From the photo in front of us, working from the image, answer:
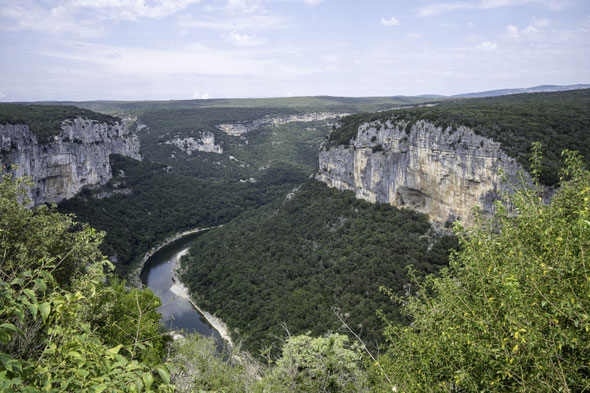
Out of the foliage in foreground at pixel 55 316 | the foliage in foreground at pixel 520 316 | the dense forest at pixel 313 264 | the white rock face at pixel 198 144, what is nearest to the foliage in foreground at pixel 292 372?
the foliage in foreground at pixel 55 316

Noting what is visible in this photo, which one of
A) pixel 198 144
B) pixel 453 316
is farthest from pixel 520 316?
pixel 198 144

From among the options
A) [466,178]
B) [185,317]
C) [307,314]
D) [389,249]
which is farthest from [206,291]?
[466,178]

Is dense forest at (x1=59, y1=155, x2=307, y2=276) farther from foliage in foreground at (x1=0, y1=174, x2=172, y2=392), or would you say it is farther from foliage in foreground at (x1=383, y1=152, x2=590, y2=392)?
foliage in foreground at (x1=383, y1=152, x2=590, y2=392)

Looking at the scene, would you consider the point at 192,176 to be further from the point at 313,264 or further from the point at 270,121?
the point at 313,264

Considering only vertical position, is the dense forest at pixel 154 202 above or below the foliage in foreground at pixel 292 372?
below

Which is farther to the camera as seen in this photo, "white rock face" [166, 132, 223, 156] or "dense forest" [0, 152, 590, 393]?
"white rock face" [166, 132, 223, 156]

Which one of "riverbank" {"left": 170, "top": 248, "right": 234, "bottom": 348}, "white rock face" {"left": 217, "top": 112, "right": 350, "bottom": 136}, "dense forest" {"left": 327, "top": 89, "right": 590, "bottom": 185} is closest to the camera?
"dense forest" {"left": 327, "top": 89, "right": 590, "bottom": 185}

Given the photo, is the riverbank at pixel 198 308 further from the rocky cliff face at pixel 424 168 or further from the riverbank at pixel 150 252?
the rocky cliff face at pixel 424 168

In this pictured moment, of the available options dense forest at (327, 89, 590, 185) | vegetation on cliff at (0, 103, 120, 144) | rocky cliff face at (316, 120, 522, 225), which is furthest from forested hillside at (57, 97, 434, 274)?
dense forest at (327, 89, 590, 185)
